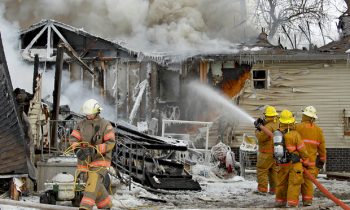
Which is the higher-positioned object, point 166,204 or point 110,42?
point 110,42

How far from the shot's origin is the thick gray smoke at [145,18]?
20.5 m

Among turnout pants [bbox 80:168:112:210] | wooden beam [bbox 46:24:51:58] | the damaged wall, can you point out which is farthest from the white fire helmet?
the damaged wall

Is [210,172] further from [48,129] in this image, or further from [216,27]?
[216,27]

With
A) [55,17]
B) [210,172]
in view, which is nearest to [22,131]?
[210,172]

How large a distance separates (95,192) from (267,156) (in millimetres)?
4462

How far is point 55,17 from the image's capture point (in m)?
23.4

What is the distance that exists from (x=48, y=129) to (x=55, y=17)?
42.3 feet

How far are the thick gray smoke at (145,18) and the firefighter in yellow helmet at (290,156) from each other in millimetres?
11078

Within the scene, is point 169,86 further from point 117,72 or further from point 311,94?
point 311,94

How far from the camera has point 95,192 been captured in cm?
684

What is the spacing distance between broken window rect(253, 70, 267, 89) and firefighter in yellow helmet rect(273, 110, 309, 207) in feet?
31.8

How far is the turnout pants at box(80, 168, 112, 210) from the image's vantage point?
6.76 meters

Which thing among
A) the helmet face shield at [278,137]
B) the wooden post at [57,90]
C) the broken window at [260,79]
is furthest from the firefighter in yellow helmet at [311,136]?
the broken window at [260,79]

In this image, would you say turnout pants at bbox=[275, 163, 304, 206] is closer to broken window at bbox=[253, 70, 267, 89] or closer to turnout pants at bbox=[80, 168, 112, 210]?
turnout pants at bbox=[80, 168, 112, 210]
